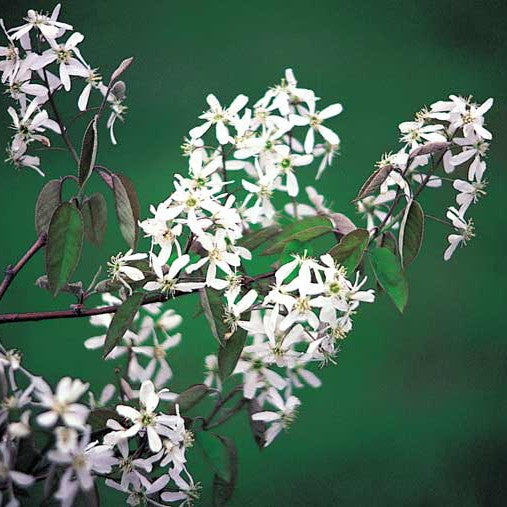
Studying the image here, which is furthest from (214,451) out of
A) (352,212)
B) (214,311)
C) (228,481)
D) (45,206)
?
(352,212)

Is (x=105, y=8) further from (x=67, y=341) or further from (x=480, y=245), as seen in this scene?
(x=480, y=245)

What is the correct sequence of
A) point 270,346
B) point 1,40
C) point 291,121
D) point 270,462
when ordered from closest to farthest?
point 270,346 → point 291,121 → point 270,462 → point 1,40

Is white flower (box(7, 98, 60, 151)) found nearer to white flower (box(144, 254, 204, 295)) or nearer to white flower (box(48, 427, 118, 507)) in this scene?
Answer: white flower (box(144, 254, 204, 295))

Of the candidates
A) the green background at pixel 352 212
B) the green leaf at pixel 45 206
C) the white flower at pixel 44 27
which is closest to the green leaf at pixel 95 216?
the green leaf at pixel 45 206

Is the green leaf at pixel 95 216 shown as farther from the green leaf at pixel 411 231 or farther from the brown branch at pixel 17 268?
the green leaf at pixel 411 231

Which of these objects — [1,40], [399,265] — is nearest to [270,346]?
[399,265]

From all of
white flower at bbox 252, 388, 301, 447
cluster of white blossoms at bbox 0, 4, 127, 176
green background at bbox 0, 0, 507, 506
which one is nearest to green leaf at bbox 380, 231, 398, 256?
white flower at bbox 252, 388, 301, 447

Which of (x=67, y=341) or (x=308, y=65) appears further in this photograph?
(x=308, y=65)
